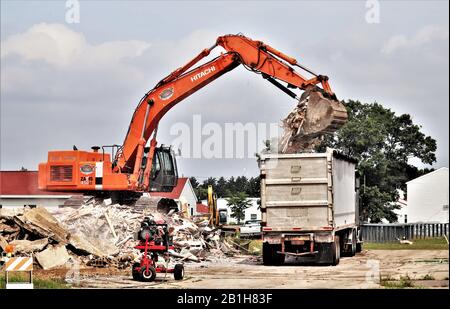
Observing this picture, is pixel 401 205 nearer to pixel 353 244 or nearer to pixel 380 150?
pixel 380 150

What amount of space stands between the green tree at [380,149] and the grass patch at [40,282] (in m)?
35.5

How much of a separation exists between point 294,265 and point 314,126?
4.51 m

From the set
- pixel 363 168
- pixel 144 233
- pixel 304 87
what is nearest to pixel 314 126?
pixel 304 87

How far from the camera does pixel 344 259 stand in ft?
90.3

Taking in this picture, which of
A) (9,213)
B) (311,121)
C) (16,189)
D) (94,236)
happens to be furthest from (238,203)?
(9,213)

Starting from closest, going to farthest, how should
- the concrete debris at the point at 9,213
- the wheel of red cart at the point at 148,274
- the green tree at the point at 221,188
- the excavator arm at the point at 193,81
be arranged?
the wheel of red cart at the point at 148,274
the concrete debris at the point at 9,213
the excavator arm at the point at 193,81
the green tree at the point at 221,188

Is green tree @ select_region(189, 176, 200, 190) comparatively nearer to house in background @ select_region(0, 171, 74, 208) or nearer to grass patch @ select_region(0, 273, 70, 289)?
house in background @ select_region(0, 171, 74, 208)

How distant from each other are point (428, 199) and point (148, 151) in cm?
3668

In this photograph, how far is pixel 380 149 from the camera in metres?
54.8

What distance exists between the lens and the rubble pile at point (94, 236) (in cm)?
2211

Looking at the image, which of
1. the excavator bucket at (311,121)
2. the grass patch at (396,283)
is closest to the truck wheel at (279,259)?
the excavator bucket at (311,121)

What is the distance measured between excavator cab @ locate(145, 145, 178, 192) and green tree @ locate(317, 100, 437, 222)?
2127 centimetres

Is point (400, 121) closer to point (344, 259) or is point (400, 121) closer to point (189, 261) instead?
Result: point (344, 259)

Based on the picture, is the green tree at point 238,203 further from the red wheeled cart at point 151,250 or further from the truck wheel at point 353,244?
the red wheeled cart at point 151,250
